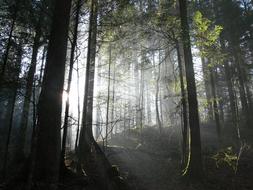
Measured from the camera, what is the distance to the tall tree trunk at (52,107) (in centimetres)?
635

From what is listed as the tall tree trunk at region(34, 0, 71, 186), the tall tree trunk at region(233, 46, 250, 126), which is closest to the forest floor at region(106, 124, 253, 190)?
the tall tree trunk at region(34, 0, 71, 186)

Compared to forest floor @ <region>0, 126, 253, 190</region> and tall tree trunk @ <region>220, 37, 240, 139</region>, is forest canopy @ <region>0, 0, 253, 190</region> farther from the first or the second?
tall tree trunk @ <region>220, 37, 240, 139</region>

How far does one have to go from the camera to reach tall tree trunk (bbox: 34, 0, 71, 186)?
20.8 ft

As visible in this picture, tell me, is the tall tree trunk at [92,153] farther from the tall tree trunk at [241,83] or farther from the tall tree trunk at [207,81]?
the tall tree trunk at [241,83]

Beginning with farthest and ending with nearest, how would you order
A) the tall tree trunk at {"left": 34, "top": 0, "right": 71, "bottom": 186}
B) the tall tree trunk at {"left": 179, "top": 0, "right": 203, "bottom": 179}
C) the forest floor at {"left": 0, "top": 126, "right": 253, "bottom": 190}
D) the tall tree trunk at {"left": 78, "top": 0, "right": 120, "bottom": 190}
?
the tall tree trunk at {"left": 179, "top": 0, "right": 203, "bottom": 179} → the forest floor at {"left": 0, "top": 126, "right": 253, "bottom": 190} → the tall tree trunk at {"left": 78, "top": 0, "right": 120, "bottom": 190} → the tall tree trunk at {"left": 34, "top": 0, "right": 71, "bottom": 186}

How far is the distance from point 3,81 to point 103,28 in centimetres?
516

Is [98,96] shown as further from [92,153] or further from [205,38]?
[205,38]

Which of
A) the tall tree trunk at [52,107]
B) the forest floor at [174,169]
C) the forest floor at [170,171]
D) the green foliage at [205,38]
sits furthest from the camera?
the green foliage at [205,38]

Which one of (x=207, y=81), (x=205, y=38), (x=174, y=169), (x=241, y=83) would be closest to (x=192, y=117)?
(x=174, y=169)

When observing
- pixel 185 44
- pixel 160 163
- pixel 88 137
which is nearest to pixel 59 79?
pixel 88 137

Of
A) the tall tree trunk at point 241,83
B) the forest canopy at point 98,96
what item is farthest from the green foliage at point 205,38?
the tall tree trunk at point 241,83

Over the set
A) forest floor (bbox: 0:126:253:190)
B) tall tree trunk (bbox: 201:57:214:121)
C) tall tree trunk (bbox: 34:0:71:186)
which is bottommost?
forest floor (bbox: 0:126:253:190)

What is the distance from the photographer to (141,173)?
11.5 meters

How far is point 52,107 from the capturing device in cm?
680
